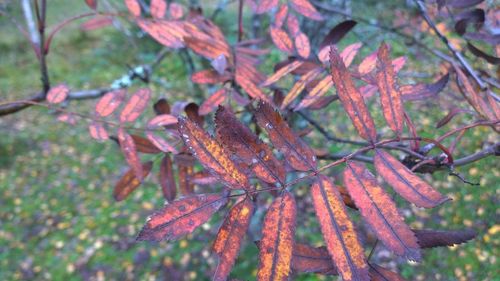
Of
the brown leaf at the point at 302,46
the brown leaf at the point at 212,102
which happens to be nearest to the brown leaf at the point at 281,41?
the brown leaf at the point at 302,46

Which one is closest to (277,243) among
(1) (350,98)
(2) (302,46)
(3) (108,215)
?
(1) (350,98)

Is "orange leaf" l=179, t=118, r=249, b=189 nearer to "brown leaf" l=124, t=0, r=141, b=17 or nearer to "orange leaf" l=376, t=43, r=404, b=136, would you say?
"orange leaf" l=376, t=43, r=404, b=136

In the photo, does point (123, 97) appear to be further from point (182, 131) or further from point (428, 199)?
point (428, 199)

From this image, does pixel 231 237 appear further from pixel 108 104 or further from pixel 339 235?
pixel 108 104

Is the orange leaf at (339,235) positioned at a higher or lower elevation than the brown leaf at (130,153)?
higher

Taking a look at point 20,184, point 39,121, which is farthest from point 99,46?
point 20,184

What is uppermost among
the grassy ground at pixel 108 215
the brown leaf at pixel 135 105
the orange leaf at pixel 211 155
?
the orange leaf at pixel 211 155

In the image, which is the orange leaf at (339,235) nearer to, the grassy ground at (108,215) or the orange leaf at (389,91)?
the orange leaf at (389,91)
